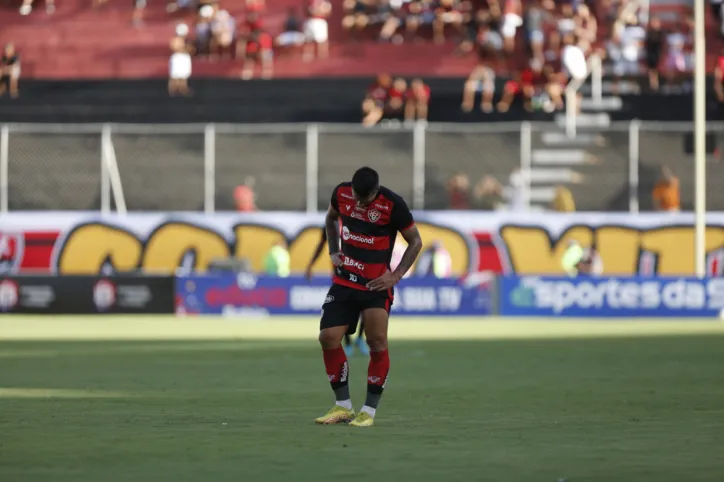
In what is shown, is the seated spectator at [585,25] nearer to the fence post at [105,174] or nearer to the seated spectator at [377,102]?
the seated spectator at [377,102]

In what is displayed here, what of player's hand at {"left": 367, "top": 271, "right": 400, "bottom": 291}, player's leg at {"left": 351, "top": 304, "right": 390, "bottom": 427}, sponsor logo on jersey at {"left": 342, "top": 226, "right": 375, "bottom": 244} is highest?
sponsor logo on jersey at {"left": 342, "top": 226, "right": 375, "bottom": 244}

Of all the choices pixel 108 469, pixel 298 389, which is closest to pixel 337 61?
pixel 298 389

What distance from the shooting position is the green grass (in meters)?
10.0

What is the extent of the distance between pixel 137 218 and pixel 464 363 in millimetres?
17816

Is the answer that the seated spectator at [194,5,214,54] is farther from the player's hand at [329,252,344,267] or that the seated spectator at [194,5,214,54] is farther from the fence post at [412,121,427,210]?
the player's hand at [329,252,344,267]

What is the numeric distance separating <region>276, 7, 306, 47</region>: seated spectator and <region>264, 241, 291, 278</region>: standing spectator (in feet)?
26.8

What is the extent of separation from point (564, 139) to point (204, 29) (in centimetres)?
1096

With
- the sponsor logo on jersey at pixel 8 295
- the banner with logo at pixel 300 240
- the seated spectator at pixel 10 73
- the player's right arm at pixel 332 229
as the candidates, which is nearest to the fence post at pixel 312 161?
the banner with logo at pixel 300 240

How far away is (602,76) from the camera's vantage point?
40969 mm

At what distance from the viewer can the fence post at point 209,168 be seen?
120ft

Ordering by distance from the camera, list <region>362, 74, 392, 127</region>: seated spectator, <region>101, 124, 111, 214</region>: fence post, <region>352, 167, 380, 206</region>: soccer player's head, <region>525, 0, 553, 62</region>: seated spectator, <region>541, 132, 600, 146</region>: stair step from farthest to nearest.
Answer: <region>525, 0, 553, 62</region>: seated spectator
<region>362, 74, 392, 127</region>: seated spectator
<region>541, 132, 600, 146</region>: stair step
<region>101, 124, 111, 214</region>: fence post
<region>352, 167, 380, 206</region>: soccer player's head

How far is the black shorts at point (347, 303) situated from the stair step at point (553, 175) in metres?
24.8

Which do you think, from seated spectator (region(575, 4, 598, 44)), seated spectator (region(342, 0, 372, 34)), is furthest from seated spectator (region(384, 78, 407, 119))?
seated spectator (region(575, 4, 598, 44))

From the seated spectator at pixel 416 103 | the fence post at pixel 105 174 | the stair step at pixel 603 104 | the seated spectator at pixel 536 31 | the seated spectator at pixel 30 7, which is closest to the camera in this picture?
the fence post at pixel 105 174
